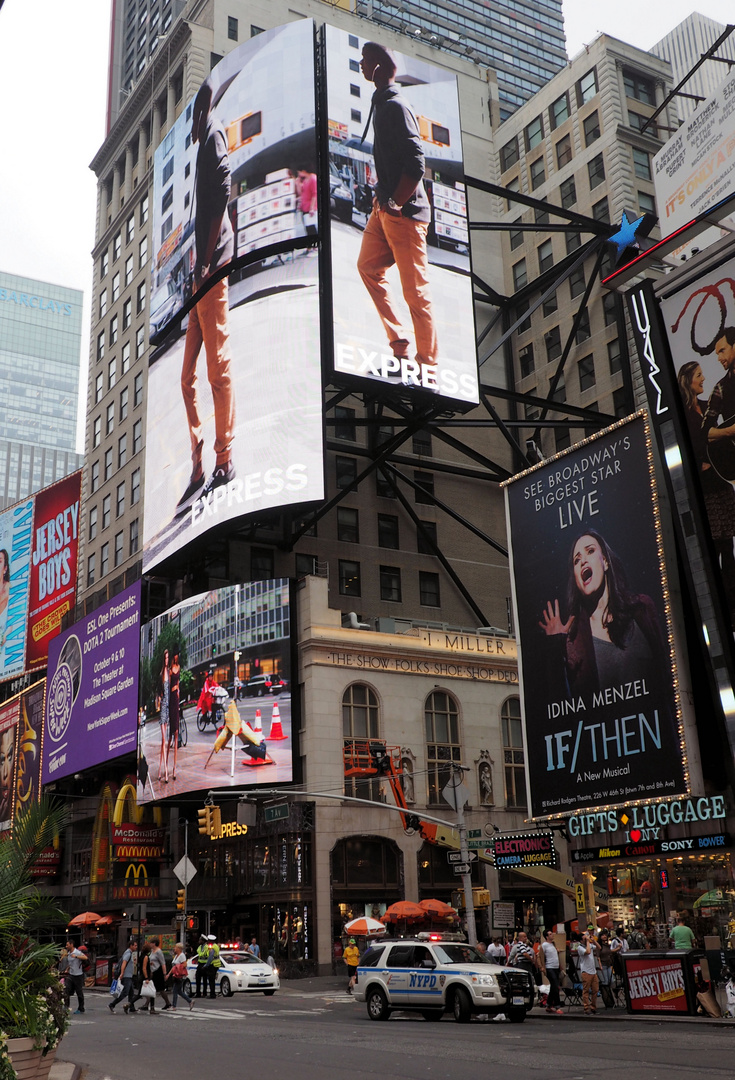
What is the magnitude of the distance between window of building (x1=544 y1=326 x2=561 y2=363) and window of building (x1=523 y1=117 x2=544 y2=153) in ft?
44.3

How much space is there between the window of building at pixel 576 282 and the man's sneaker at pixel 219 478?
88.0 feet

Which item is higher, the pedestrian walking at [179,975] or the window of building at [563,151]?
the window of building at [563,151]

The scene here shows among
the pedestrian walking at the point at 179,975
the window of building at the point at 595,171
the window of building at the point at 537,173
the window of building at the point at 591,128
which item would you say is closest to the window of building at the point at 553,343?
the window of building at the point at 595,171

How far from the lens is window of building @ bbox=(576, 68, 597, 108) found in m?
70.5

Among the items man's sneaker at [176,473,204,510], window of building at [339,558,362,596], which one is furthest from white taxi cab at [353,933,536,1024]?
window of building at [339,558,362,596]

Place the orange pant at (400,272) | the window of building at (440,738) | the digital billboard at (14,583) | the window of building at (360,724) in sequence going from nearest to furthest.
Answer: the window of building at (360,724) < the orange pant at (400,272) < the window of building at (440,738) < the digital billboard at (14,583)

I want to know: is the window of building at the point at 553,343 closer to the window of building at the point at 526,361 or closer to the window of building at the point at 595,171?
the window of building at the point at 526,361

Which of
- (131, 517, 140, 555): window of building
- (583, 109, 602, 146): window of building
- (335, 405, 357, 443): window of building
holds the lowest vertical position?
(131, 517, 140, 555): window of building

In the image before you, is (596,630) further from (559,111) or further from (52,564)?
(52,564)

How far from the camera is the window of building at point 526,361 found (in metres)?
73.3

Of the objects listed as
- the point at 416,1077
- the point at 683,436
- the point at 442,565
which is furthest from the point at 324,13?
the point at 416,1077

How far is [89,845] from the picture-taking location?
240 feet

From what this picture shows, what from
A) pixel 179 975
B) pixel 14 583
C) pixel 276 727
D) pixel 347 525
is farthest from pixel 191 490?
pixel 14 583

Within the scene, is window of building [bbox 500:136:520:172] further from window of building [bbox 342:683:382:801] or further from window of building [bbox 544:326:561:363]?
window of building [bbox 342:683:382:801]
